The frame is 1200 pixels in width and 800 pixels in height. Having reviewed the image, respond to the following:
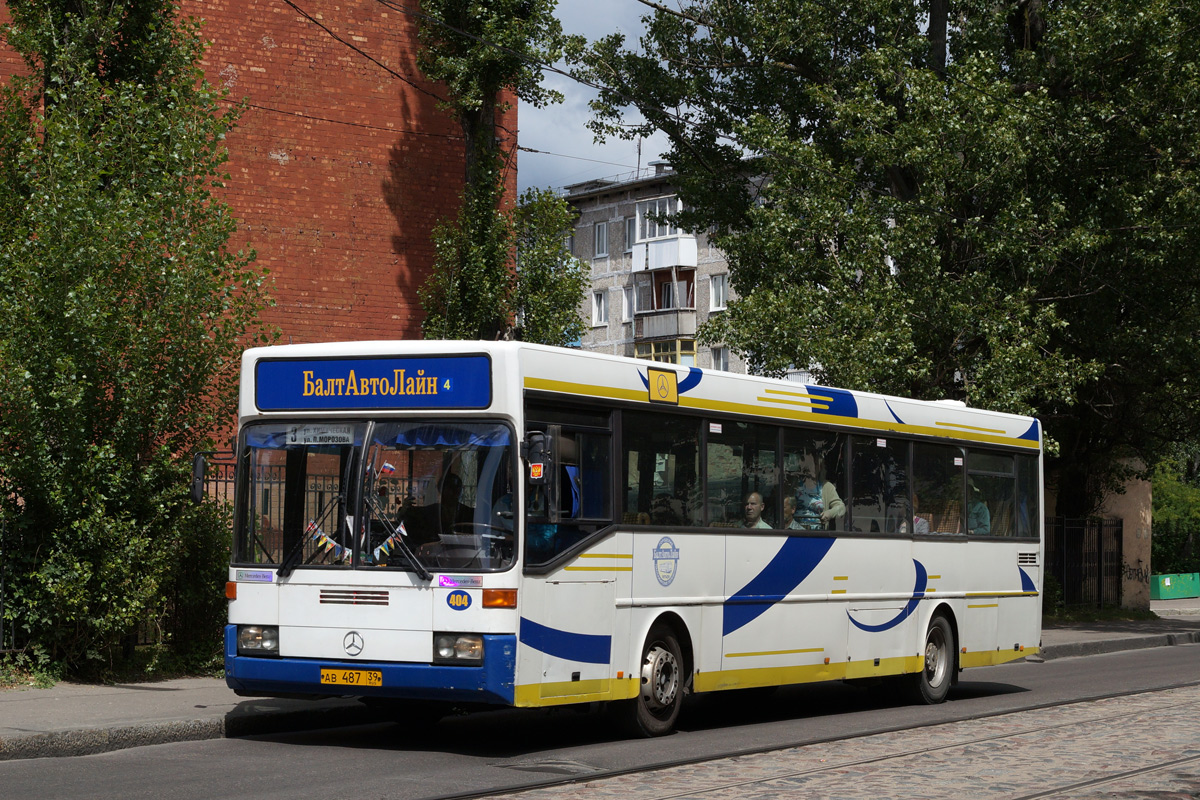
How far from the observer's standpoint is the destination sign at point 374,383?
33.3 ft

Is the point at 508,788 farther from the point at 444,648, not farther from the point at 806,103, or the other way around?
the point at 806,103

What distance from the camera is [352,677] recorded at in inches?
397

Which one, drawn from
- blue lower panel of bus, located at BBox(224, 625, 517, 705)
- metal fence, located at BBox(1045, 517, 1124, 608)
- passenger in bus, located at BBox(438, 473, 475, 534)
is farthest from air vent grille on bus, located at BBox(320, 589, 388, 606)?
metal fence, located at BBox(1045, 517, 1124, 608)

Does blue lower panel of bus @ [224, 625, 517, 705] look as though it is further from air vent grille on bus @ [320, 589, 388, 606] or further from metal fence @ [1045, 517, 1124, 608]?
metal fence @ [1045, 517, 1124, 608]

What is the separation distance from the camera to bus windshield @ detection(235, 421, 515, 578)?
9.99 meters

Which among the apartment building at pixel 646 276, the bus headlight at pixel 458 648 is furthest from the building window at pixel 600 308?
the bus headlight at pixel 458 648

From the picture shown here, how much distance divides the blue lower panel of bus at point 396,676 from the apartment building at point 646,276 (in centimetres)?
5338

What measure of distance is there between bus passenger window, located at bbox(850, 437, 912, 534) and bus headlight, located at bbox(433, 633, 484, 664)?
5.18 metres

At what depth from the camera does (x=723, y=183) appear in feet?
96.4

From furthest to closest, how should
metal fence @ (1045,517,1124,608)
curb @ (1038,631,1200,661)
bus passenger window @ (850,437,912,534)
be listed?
metal fence @ (1045,517,1124,608), curb @ (1038,631,1200,661), bus passenger window @ (850,437,912,534)

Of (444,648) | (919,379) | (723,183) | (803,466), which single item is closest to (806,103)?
(723,183)

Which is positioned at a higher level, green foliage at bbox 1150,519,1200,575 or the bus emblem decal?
the bus emblem decal

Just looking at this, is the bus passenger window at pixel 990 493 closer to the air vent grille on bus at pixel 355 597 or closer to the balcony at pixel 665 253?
the air vent grille on bus at pixel 355 597


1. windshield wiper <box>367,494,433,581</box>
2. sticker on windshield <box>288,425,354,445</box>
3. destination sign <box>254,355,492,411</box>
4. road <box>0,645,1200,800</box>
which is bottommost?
road <box>0,645,1200,800</box>
